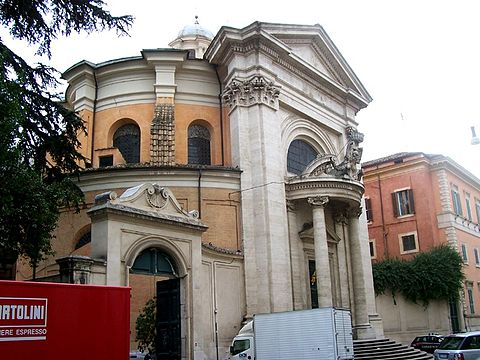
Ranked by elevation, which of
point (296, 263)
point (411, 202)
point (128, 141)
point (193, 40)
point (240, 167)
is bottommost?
point (296, 263)

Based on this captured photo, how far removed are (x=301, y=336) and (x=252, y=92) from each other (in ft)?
36.9

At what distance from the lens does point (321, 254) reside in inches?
880

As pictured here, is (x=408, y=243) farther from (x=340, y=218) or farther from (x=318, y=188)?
(x=318, y=188)

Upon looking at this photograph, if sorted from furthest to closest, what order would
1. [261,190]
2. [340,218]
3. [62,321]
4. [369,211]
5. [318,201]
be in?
[369,211] < [340,218] < [318,201] < [261,190] < [62,321]

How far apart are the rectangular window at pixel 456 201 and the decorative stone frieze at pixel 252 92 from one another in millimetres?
19571

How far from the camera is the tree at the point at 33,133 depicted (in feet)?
39.1

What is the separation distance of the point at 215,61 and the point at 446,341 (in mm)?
15192

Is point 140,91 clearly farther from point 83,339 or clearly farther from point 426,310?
point 426,310

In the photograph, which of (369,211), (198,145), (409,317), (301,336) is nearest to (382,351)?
(301,336)

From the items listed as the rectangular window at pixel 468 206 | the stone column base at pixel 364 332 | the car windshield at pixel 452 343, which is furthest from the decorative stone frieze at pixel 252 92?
the rectangular window at pixel 468 206

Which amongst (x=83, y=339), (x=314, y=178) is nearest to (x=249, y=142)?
(x=314, y=178)

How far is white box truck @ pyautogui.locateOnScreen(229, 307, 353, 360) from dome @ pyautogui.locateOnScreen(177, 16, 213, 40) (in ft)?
79.0

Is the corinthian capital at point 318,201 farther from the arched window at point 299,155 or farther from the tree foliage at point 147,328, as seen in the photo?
the tree foliage at point 147,328

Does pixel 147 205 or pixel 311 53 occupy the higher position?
pixel 311 53
